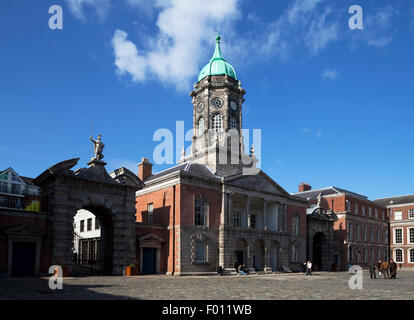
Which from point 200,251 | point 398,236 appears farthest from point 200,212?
point 398,236

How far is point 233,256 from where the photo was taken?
40.9m

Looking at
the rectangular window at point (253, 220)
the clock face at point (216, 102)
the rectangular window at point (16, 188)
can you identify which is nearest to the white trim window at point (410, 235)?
the rectangular window at point (253, 220)

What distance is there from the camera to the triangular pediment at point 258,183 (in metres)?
43.1

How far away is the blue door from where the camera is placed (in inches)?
1438

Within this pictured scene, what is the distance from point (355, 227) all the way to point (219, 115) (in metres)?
30.1

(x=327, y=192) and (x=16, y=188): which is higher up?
(x=327, y=192)

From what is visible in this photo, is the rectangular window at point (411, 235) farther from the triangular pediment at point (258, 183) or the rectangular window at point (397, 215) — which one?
the triangular pediment at point (258, 183)

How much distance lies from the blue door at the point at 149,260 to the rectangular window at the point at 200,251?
159 inches

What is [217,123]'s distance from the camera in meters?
49.5

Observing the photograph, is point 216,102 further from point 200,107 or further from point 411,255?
point 411,255

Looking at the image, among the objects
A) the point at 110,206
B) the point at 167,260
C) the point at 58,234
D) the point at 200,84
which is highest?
the point at 200,84
